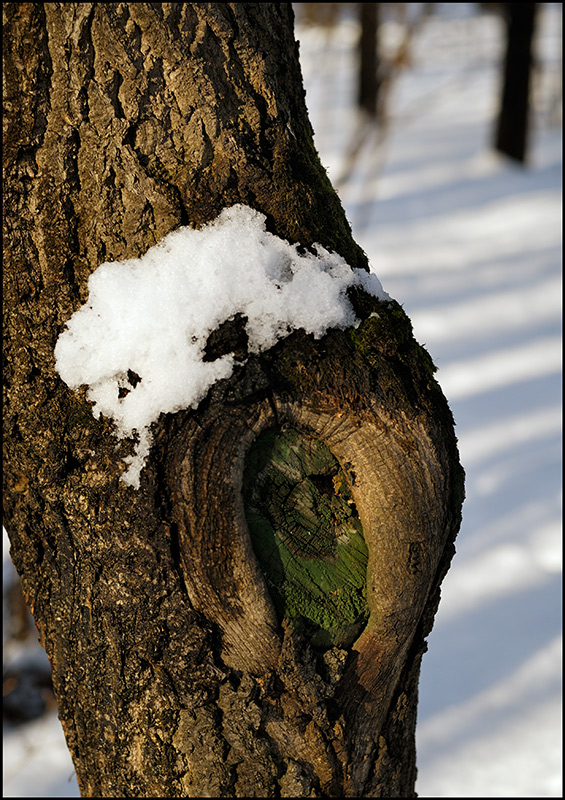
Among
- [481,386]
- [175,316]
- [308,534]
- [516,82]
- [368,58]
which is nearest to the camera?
[175,316]

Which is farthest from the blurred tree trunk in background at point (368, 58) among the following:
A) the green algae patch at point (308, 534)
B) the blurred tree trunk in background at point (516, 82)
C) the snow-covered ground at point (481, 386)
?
the green algae patch at point (308, 534)

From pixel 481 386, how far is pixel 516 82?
4.16 meters

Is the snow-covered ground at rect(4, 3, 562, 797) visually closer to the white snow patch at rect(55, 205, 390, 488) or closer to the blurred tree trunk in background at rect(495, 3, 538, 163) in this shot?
the blurred tree trunk in background at rect(495, 3, 538, 163)

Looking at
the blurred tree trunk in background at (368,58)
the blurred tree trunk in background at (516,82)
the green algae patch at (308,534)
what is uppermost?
the blurred tree trunk in background at (368,58)

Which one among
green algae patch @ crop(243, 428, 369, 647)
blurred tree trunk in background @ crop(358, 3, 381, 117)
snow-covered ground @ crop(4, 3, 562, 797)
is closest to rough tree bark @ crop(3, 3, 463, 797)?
green algae patch @ crop(243, 428, 369, 647)

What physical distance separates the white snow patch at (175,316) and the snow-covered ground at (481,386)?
120cm

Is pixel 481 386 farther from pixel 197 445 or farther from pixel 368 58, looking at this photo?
pixel 368 58

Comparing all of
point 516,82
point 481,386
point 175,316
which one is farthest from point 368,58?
point 175,316

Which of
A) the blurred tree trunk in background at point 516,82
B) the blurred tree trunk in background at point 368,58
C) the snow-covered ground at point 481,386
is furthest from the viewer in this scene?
the blurred tree trunk in background at point 368,58

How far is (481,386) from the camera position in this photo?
410 cm

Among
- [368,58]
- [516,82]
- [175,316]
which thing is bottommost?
[175,316]

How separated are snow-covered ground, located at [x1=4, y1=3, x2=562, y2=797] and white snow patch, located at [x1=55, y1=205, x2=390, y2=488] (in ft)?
3.93

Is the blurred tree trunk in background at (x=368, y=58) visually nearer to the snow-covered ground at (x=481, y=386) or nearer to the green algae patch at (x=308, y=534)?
the snow-covered ground at (x=481, y=386)

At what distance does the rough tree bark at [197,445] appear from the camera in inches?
38.1
